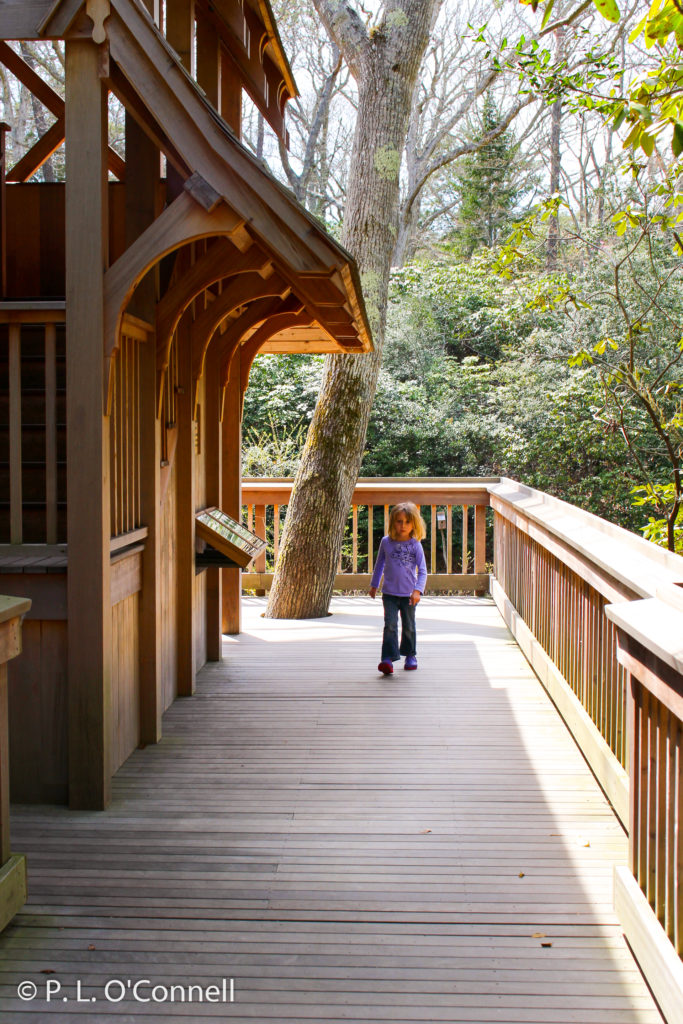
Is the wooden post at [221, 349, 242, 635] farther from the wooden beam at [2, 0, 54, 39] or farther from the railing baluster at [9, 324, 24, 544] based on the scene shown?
the wooden beam at [2, 0, 54, 39]

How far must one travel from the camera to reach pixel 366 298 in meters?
8.28

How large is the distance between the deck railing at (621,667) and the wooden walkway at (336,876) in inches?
6.5

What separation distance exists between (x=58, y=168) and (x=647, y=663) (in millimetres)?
23518

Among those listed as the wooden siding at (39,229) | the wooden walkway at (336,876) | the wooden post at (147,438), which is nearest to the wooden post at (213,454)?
the wooden walkway at (336,876)

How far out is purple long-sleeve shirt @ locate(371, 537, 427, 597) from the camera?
610cm

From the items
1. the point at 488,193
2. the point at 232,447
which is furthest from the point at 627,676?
the point at 488,193

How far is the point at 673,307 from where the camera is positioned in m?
16.4

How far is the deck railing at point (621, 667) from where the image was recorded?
8.06 feet

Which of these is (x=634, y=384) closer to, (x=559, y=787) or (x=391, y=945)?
(x=559, y=787)

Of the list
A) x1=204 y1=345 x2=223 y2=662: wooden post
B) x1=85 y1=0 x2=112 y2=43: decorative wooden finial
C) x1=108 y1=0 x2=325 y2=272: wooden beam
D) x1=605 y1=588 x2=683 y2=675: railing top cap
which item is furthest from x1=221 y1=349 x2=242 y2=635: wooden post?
x1=605 y1=588 x2=683 y2=675: railing top cap

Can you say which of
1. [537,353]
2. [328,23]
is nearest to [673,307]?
[537,353]

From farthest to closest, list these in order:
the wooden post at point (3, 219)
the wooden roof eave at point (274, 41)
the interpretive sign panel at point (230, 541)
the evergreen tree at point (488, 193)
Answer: the evergreen tree at point (488, 193) → the wooden roof eave at point (274, 41) → the interpretive sign panel at point (230, 541) → the wooden post at point (3, 219)

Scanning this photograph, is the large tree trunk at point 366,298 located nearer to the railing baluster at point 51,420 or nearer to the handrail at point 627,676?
the handrail at point 627,676

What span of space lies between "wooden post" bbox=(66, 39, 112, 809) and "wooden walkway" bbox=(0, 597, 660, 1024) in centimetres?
33
